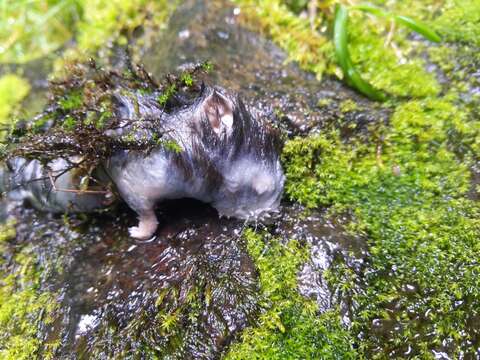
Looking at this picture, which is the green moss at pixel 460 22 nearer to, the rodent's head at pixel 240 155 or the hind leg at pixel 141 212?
the rodent's head at pixel 240 155

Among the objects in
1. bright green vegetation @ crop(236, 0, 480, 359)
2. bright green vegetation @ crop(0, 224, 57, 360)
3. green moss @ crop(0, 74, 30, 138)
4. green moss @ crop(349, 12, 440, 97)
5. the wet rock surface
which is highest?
green moss @ crop(349, 12, 440, 97)

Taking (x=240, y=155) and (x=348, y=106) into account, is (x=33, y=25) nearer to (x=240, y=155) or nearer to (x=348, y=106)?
(x=240, y=155)

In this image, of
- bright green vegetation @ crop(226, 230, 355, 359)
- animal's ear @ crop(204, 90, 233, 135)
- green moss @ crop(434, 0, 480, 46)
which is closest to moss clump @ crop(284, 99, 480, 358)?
bright green vegetation @ crop(226, 230, 355, 359)

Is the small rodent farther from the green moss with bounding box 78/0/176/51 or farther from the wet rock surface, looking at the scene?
the green moss with bounding box 78/0/176/51

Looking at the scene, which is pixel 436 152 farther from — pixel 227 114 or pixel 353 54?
pixel 227 114

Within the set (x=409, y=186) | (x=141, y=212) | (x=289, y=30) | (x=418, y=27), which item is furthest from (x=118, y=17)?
(x=409, y=186)

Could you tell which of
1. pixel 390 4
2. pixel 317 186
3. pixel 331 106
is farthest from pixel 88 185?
pixel 390 4
